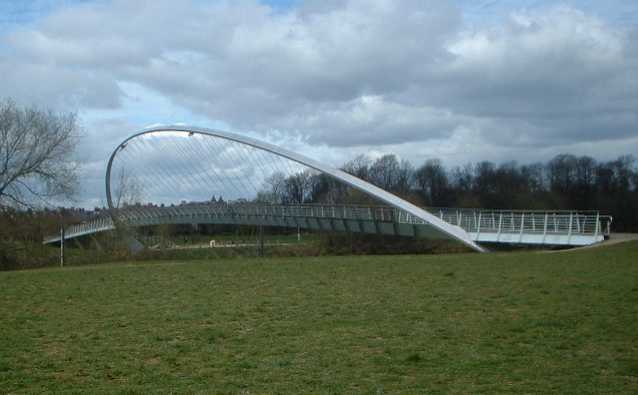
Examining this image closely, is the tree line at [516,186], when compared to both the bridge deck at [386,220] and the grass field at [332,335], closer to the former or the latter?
the bridge deck at [386,220]

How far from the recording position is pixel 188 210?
1663 inches

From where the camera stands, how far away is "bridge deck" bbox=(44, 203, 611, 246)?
27.4 meters

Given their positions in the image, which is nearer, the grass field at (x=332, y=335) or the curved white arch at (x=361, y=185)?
the grass field at (x=332, y=335)

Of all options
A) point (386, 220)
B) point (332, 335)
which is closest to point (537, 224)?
point (386, 220)

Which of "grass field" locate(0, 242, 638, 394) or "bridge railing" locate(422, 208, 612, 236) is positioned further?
"bridge railing" locate(422, 208, 612, 236)

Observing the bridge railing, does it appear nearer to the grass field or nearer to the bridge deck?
the bridge deck

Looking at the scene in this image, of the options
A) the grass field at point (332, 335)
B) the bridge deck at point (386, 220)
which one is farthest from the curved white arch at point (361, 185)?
the grass field at point (332, 335)

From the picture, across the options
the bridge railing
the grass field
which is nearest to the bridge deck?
the bridge railing

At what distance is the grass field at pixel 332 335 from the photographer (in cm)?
626

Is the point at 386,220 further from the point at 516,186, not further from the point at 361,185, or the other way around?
the point at 516,186

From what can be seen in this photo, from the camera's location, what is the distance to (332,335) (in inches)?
336

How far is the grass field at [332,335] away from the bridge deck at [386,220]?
1194cm

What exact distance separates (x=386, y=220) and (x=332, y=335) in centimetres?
2444

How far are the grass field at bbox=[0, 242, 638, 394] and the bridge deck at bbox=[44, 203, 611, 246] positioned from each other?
39.2 feet
